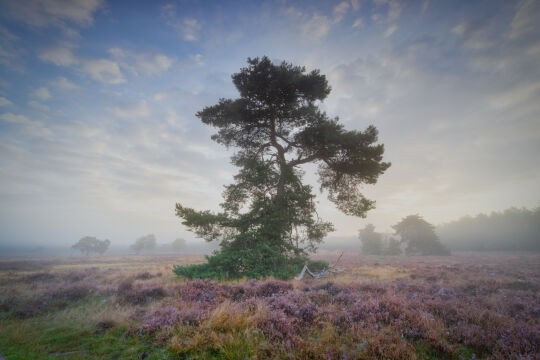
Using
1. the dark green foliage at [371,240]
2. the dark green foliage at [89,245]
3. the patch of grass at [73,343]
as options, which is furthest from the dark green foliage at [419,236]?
the dark green foliage at [89,245]

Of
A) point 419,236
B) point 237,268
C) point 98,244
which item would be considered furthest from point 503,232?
point 98,244

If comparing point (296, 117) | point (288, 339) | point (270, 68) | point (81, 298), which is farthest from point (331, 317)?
point (270, 68)

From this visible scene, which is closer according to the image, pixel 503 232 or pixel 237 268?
pixel 237 268

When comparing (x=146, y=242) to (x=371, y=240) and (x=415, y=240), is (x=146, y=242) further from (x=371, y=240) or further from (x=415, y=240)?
(x=415, y=240)

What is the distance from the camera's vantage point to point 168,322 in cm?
435

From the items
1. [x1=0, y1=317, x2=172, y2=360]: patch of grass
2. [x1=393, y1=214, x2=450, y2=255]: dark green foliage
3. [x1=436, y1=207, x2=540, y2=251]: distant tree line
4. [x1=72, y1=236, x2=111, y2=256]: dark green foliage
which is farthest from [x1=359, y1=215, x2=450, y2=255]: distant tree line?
[x1=72, y1=236, x2=111, y2=256]: dark green foliage

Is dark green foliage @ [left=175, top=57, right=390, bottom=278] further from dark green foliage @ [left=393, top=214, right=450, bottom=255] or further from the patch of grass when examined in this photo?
dark green foliage @ [left=393, top=214, right=450, bottom=255]

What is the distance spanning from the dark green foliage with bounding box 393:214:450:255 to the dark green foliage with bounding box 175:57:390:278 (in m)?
43.0

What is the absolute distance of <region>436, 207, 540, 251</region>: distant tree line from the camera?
50.1 m

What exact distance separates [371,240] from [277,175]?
50169mm

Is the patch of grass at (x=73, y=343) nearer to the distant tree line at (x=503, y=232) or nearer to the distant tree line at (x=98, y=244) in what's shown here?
the distant tree line at (x=503, y=232)

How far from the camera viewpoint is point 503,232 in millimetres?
60438

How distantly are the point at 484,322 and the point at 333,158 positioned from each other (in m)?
9.82

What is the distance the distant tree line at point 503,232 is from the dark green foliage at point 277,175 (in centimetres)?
6972
